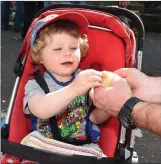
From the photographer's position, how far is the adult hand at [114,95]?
2143 mm

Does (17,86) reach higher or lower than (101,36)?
lower

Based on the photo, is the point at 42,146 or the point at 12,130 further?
the point at 12,130

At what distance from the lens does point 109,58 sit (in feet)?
8.49

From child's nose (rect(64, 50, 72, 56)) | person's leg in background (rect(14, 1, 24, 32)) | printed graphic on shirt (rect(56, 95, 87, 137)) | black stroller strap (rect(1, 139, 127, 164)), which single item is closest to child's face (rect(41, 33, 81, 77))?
child's nose (rect(64, 50, 72, 56))

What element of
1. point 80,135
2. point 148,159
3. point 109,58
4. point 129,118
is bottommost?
point 148,159

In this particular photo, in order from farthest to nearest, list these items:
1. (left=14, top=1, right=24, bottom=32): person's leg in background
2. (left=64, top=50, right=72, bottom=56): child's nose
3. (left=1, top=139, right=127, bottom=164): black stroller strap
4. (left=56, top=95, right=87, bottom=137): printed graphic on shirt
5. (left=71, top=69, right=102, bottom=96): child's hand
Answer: (left=14, top=1, right=24, bottom=32): person's leg in background → (left=56, top=95, right=87, bottom=137): printed graphic on shirt → (left=64, top=50, right=72, bottom=56): child's nose → (left=71, top=69, right=102, bottom=96): child's hand → (left=1, top=139, right=127, bottom=164): black stroller strap

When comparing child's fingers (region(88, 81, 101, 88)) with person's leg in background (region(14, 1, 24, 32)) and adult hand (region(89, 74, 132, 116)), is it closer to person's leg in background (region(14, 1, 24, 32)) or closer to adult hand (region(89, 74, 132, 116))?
adult hand (region(89, 74, 132, 116))

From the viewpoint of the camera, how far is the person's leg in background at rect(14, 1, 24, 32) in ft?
24.1

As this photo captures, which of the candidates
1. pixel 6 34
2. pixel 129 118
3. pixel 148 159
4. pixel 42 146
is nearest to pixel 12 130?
→ pixel 42 146

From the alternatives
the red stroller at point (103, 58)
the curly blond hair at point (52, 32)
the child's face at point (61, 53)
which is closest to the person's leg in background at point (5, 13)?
Answer: the red stroller at point (103, 58)

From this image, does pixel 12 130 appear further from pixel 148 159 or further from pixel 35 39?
pixel 148 159

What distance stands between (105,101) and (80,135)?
1.04 ft

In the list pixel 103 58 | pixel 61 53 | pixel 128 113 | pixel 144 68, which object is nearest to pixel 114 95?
pixel 128 113

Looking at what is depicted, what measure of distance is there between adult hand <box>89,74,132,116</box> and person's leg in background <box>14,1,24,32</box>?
5.41 meters
